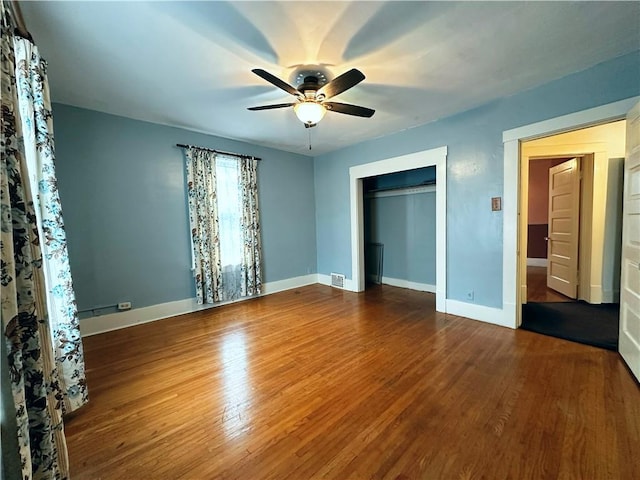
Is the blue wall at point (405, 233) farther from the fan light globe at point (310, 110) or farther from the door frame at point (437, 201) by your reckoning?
the fan light globe at point (310, 110)

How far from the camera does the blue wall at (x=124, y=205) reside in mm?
3109

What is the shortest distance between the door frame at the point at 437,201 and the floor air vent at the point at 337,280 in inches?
11.0

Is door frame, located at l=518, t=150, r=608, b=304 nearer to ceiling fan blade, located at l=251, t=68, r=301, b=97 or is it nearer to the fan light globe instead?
the fan light globe

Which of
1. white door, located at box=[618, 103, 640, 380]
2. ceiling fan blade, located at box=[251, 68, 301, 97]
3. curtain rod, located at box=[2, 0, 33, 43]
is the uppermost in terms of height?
curtain rod, located at box=[2, 0, 33, 43]

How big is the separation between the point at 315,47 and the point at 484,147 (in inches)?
93.4

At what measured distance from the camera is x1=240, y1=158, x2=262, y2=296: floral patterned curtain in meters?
4.48

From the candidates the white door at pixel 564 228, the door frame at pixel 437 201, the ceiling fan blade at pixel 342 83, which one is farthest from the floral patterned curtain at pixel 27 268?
the white door at pixel 564 228

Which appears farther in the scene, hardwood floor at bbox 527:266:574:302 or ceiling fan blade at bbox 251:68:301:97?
hardwood floor at bbox 527:266:574:302

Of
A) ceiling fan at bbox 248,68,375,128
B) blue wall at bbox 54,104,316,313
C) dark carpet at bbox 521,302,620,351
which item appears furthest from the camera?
blue wall at bbox 54,104,316,313

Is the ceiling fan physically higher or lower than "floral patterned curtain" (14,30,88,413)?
higher

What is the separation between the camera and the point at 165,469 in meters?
1.42

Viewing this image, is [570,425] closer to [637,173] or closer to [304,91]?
[637,173]

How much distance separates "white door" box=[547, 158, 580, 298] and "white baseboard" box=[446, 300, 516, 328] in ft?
6.36

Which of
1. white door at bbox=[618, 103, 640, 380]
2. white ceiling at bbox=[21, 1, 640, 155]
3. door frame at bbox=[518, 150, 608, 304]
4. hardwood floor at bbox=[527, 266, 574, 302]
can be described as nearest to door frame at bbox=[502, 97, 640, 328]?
white ceiling at bbox=[21, 1, 640, 155]
